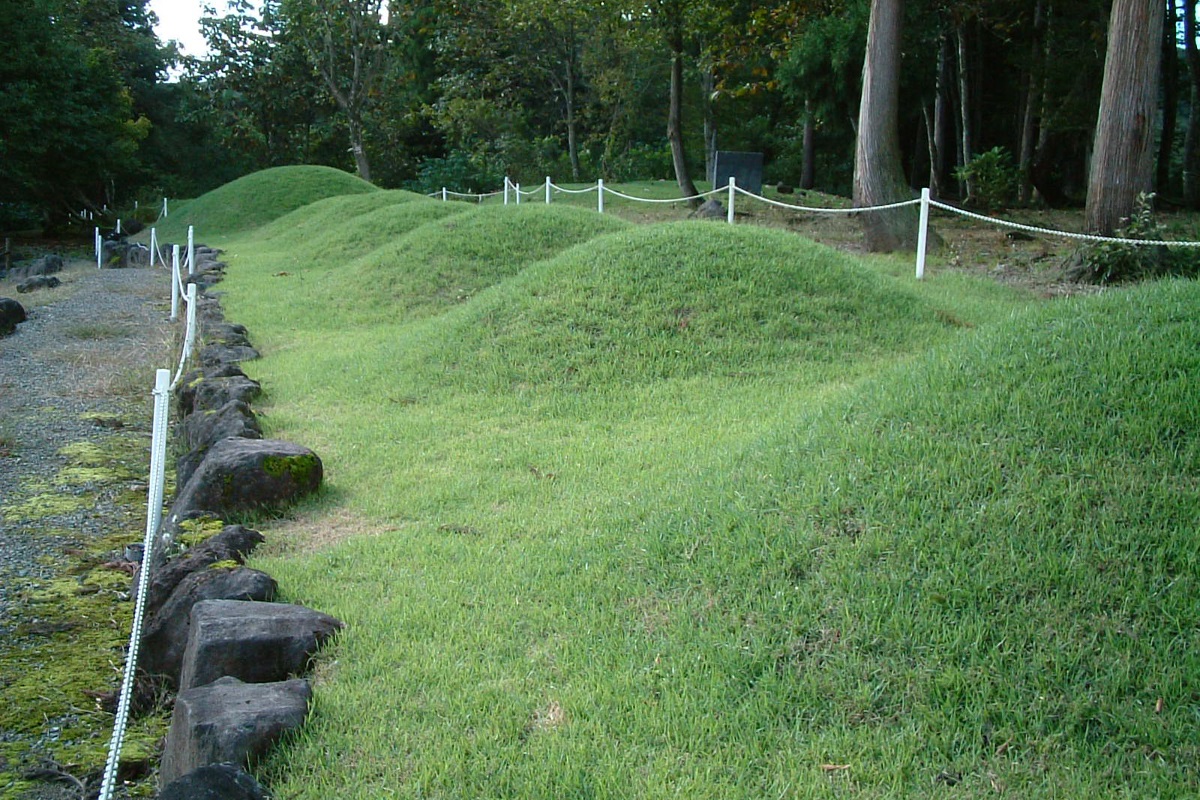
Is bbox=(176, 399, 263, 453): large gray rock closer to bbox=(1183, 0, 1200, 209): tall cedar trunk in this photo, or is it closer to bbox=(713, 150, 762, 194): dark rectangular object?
bbox=(713, 150, 762, 194): dark rectangular object

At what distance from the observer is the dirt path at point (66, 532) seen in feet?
12.0

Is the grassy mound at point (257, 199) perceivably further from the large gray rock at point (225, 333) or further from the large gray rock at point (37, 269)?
the large gray rock at point (225, 333)

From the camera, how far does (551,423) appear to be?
6379mm

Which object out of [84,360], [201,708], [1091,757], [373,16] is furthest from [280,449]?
[373,16]

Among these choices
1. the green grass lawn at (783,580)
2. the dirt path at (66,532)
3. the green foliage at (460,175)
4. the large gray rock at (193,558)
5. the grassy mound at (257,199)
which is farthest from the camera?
the green foliage at (460,175)

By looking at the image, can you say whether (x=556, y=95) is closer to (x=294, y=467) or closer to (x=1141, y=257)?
(x=1141, y=257)

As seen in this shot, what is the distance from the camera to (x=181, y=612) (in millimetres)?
3842

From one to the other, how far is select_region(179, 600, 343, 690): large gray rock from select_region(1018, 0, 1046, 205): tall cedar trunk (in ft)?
56.7

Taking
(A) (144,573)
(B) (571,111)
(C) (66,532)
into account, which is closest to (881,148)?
(C) (66,532)

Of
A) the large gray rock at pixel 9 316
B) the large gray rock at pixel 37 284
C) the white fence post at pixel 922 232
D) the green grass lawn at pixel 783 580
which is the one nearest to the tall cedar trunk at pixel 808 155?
the white fence post at pixel 922 232

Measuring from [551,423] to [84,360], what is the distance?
6.89 meters

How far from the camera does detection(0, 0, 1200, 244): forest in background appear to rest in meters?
18.5

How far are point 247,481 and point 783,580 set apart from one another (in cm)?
288

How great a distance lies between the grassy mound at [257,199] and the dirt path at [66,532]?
1370cm
